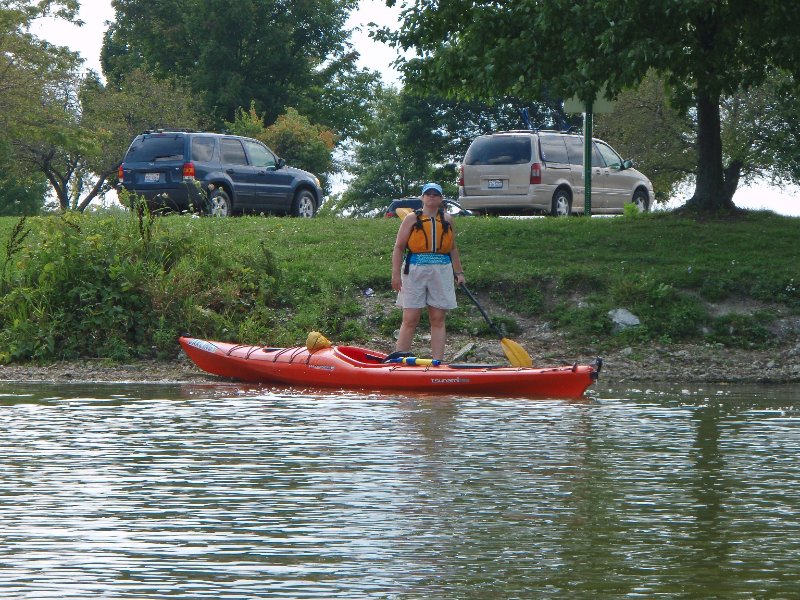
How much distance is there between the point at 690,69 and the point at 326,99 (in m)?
50.9

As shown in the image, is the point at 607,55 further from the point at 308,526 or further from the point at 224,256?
the point at 308,526

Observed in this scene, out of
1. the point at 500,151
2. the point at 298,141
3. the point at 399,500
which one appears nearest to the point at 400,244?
the point at 399,500

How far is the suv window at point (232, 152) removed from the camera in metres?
26.6

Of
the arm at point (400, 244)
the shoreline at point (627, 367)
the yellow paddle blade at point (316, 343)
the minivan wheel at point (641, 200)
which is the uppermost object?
the minivan wheel at point (641, 200)

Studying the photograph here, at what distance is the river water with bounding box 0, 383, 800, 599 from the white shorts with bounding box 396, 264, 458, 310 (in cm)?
201

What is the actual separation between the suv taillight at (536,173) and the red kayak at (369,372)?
12.0 meters

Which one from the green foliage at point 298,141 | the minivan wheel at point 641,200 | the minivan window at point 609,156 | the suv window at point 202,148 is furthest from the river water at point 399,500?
the green foliage at point 298,141

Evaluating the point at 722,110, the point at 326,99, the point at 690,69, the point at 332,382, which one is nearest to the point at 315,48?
the point at 326,99

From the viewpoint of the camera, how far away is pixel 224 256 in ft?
59.7

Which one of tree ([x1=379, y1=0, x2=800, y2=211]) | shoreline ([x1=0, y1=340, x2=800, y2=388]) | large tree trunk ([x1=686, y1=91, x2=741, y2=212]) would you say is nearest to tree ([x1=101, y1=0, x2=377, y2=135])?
tree ([x1=379, y1=0, x2=800, y2=211])

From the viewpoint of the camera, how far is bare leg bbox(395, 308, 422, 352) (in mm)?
15070

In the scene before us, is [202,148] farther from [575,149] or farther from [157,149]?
[575,149]

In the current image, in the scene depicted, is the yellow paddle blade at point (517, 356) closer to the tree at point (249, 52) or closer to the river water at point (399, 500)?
the river water at point (399, 500)

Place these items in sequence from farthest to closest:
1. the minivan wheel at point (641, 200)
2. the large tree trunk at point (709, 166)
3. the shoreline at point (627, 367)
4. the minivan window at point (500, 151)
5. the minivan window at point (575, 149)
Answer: the minivan wheel at point (641, 200), the minivan window at point (575, 149), the minivan window at point (500, 151), the large tree trunk at point (709, 166), the shoreline at point (627, 367)
